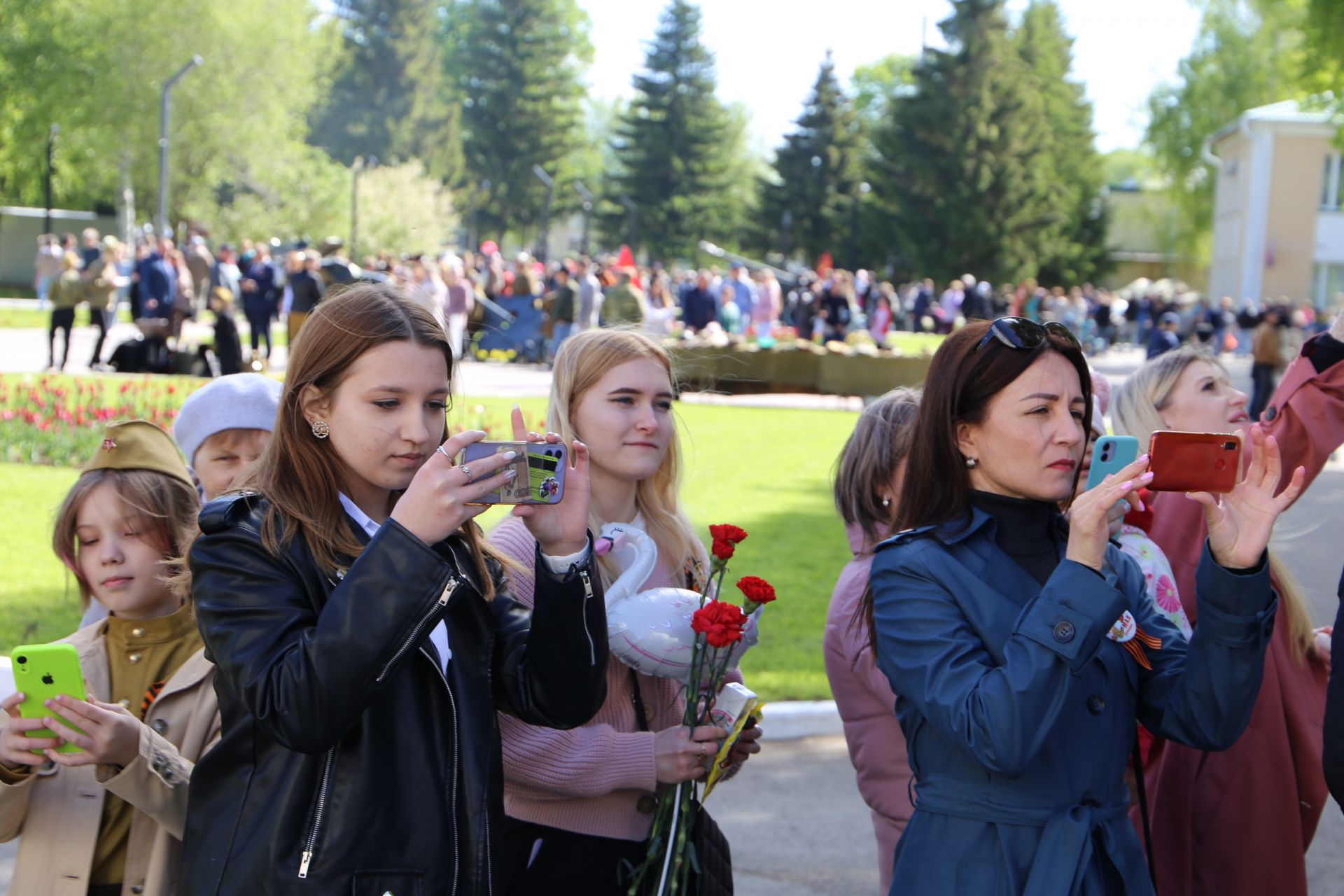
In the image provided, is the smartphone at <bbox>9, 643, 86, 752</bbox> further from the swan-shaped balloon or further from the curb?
the curb

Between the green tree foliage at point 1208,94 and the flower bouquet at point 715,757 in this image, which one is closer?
the flower bouquet at point 715,757

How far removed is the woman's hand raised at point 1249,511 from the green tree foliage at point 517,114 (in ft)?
278

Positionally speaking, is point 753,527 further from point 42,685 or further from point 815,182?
point 815,182

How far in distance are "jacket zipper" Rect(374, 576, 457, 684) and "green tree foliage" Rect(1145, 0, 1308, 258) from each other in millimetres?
66403

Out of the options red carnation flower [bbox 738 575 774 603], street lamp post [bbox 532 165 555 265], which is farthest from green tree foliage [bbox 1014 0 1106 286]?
red carnation flower [bbox 738 575 774 603]

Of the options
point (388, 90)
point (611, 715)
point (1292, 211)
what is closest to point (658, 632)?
point (611, 715)

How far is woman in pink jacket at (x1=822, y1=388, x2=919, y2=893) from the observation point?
3.45 m

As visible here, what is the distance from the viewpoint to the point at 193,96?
5291cm

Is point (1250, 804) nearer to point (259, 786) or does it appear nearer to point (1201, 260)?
point (259, 786)

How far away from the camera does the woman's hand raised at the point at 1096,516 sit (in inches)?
91.0

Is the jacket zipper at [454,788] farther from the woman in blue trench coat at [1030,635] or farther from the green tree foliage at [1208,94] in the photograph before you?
the green tree foliage at [1208,94]

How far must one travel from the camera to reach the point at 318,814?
7.36ft

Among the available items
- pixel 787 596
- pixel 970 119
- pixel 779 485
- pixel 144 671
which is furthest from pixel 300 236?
pixel 144 671

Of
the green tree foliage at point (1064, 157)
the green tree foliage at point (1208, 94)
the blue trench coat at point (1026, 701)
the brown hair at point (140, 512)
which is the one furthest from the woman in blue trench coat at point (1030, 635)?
the green tree foliage at point (1208, 94)
